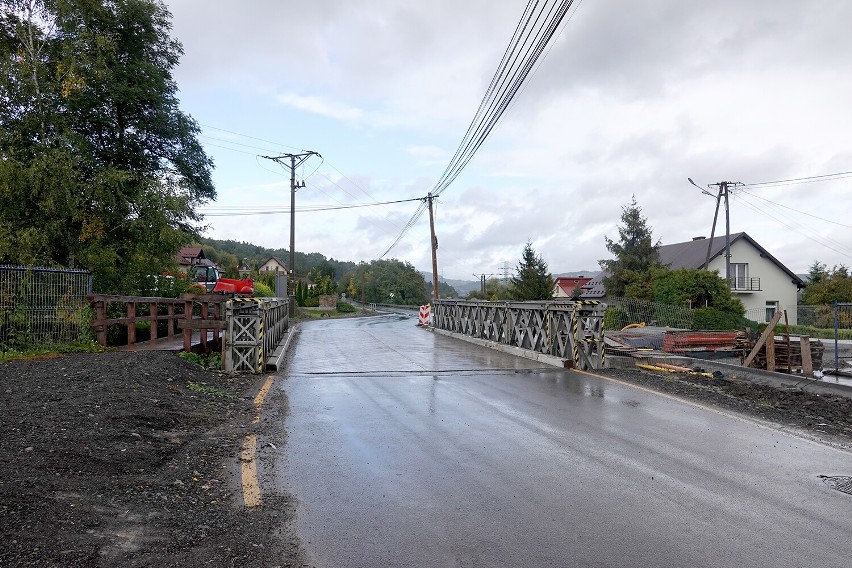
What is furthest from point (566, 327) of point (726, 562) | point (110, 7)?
point (110, 7)

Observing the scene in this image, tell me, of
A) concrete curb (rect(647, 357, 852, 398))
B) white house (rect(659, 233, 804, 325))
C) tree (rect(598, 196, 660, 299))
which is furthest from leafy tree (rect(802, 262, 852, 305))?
concrete curb (rect(647, 357, 852, 398))

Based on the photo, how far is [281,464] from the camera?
584 cm

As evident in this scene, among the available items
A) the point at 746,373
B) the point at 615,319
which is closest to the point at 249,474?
the point at 746,373

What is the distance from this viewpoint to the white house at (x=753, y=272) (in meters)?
48.9

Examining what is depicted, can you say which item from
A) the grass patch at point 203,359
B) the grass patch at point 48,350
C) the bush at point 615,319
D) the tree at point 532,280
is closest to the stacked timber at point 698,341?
the bush at point 615,319

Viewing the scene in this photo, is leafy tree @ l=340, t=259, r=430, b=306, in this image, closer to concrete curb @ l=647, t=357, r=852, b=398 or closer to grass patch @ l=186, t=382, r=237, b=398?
concrete curb @ l=647, t=357, r=852, b=398

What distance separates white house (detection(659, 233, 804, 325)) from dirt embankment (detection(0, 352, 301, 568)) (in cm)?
4765

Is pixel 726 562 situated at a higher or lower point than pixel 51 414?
lower

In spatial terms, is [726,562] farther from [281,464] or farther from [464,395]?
[464,395]

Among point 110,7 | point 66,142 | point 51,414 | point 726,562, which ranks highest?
point 110,7

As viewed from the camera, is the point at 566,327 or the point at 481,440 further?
the point at 566,327

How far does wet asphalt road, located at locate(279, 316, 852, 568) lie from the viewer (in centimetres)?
388

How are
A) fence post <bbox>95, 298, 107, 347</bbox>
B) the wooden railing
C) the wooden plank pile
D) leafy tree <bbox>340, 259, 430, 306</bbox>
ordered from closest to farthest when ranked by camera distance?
fence post <bbox>95, 298, 107, 347</bbox>
the wooden railing
the wooden plank pile
leafy tree <bbox>340, 259, 430, 306</bbox>

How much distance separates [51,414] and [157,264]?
46.9 feet
